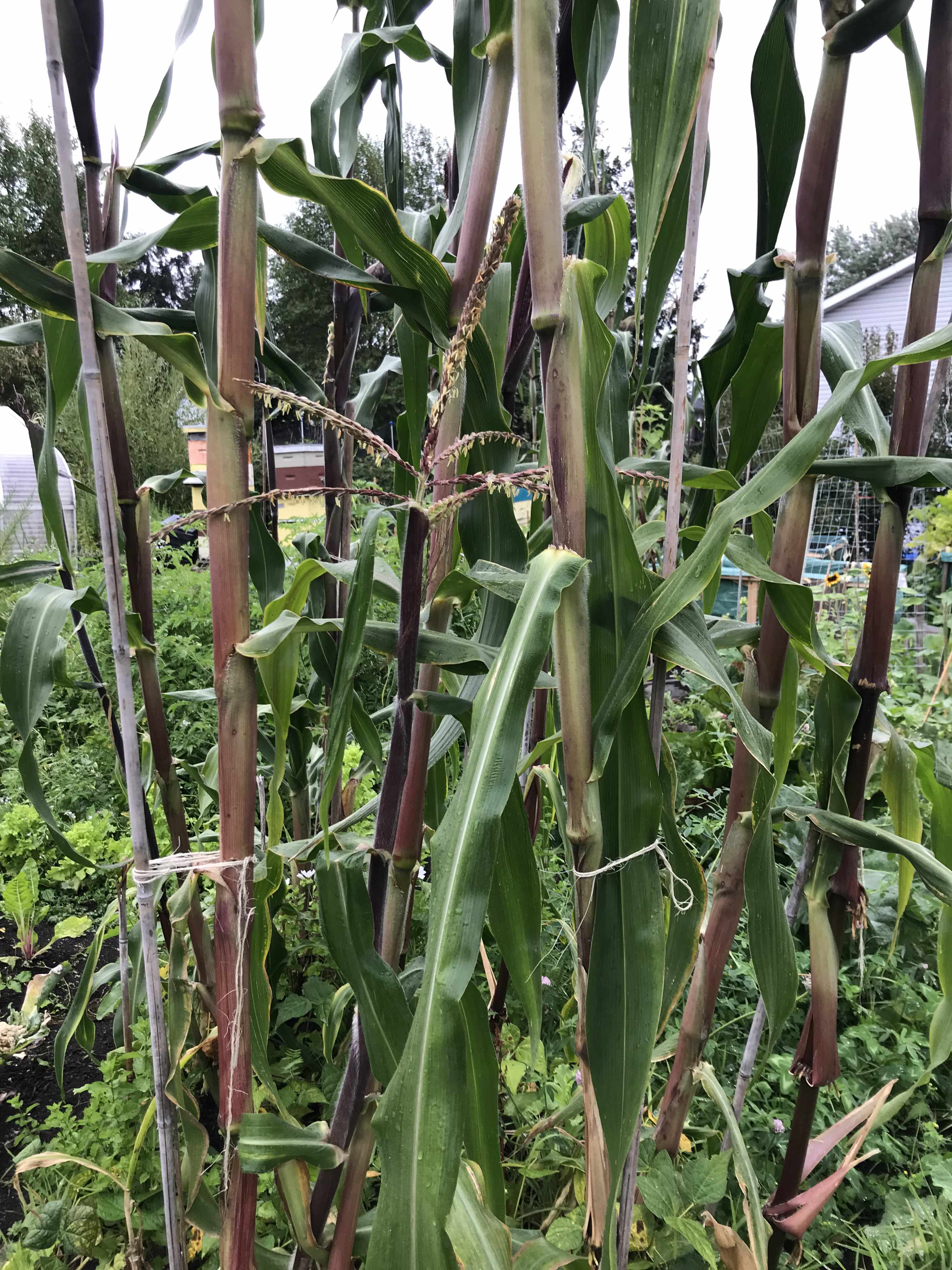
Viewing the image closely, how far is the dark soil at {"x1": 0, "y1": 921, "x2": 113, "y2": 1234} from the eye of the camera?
1166 mm

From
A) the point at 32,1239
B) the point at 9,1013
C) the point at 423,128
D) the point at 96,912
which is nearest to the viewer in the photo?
the point at 32,1239

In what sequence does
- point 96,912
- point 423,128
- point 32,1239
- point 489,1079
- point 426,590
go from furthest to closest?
point 423,128 < point 96,912 < point 32,1239 < point 426,590 < point 489,1079

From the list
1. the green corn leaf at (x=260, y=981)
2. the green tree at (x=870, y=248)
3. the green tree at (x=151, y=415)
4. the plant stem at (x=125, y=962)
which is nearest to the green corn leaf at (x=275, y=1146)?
the green corn leaf at (x=260, y=981)

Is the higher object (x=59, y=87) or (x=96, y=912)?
(x=59, y=87)

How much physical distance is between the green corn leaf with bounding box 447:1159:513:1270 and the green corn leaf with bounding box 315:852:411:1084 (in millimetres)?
145

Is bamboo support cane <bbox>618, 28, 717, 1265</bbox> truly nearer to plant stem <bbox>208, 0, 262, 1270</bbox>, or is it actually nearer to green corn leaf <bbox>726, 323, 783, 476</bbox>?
green corn leaf <bbox>726, 323, 783, 476</bbox>

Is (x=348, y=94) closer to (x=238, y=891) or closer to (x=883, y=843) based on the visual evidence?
(x=238, y=891)

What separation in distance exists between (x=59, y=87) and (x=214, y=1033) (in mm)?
1116

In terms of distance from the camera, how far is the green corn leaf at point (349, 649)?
57cm

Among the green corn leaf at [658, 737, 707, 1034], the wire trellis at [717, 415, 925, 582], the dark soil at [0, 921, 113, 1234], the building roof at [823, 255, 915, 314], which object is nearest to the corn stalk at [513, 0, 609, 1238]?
the green corn leaf at [658, 737, 707, 1034]

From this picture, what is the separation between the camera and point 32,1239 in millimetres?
959

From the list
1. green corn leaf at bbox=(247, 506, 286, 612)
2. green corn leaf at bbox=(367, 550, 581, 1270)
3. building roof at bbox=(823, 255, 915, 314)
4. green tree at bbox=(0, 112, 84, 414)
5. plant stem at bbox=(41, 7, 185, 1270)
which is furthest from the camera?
green tree at bbox=(0, 112, 84, 414)

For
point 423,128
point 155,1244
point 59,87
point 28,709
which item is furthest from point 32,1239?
point 423,128

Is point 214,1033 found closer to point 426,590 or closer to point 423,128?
point 426,590
